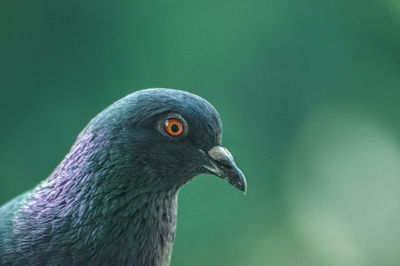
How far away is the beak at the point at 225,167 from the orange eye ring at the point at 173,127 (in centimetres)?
22

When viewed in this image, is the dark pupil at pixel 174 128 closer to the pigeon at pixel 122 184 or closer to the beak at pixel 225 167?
the pigeon at pixel 122 184

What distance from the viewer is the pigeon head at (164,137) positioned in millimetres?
3014

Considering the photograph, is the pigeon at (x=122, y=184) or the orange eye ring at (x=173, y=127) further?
the orange eye ring at (x=173, y=127)

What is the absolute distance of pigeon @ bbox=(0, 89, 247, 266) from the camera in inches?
116

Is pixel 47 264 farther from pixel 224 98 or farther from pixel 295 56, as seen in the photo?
pixel 295 56

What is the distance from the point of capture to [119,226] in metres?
2.97

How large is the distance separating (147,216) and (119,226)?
7.1 inches

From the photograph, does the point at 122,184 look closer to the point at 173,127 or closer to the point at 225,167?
the point at 173,127

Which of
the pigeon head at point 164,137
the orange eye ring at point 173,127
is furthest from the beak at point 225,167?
the orange eye ring at point 173,127

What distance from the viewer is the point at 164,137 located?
308 centimetres

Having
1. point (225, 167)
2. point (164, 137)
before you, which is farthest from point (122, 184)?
point (225, 167)

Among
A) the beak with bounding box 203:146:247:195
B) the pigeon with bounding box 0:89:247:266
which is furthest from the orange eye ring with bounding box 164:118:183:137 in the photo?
the beak with bounding box 203:146:247:195

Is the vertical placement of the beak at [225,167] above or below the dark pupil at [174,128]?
below

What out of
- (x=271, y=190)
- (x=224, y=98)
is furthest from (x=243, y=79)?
(x=271, y=190)
